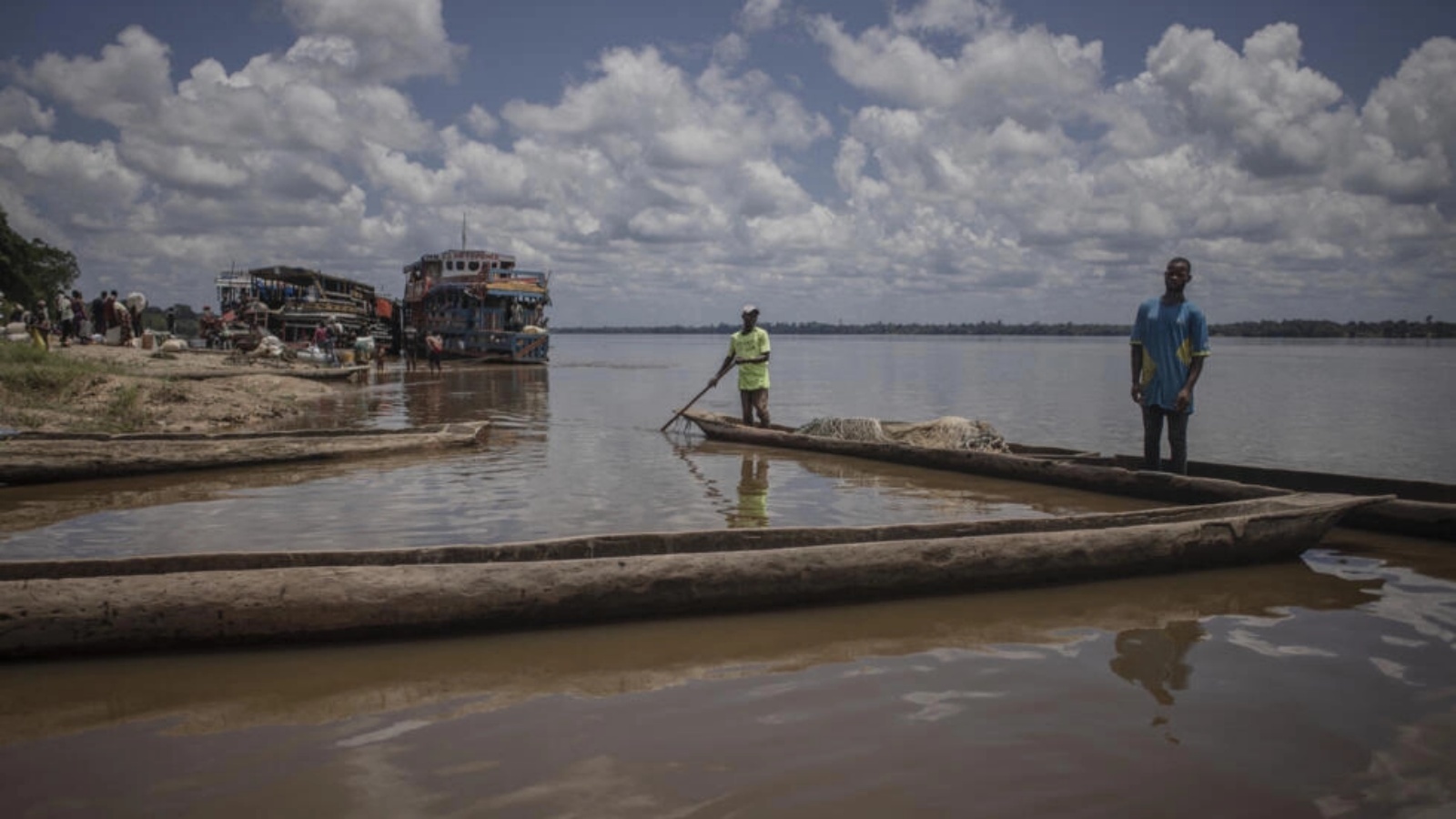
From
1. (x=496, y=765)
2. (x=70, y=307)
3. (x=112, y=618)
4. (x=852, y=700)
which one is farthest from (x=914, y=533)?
(x=70, y=307)

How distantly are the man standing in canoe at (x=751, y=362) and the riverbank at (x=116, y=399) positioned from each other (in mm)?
7940

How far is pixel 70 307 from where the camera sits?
25953 millimetres

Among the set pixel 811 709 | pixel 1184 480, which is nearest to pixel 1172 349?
pixel 1184 480

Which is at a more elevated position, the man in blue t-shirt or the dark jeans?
the man in blue t-shirt

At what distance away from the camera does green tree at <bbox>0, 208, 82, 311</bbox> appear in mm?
35438

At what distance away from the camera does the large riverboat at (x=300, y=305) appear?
3497cm

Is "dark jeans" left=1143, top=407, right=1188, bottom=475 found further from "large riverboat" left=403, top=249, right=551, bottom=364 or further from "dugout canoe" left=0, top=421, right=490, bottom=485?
"large riverboat" left=403, top=249, right=551, bottom=364

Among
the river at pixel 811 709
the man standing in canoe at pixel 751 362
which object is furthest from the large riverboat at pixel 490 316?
the river at pixel 811 709

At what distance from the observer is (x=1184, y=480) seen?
6.88 metres

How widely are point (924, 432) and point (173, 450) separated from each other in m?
8.82

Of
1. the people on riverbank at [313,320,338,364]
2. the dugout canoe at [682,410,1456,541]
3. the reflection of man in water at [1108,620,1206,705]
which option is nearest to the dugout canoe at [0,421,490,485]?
the dugout canoe at [682,410,1456,541]

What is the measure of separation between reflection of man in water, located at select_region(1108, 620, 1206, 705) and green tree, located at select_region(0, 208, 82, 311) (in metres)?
45.0

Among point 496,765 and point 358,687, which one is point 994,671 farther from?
point 358,687

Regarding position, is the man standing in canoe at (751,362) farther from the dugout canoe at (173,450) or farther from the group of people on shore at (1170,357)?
the group of people on shore at (1170,357)
